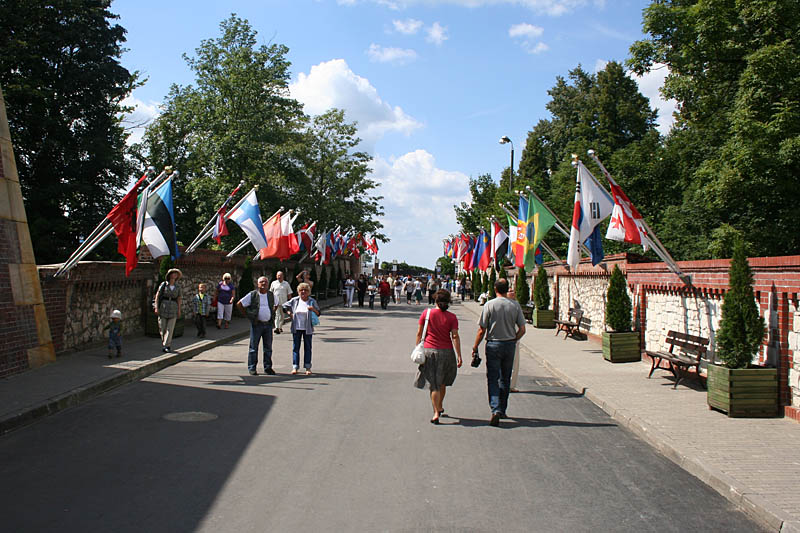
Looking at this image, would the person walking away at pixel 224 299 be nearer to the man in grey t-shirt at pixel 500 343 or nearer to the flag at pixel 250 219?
the flag at pixel 250 219

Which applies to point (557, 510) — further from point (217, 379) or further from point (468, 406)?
point (217, 379)

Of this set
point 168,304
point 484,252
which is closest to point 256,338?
point 168,304

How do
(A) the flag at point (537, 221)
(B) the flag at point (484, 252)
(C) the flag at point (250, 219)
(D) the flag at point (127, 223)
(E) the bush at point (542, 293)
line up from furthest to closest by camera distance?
(B) the flag at point (484, 252), (E) the bush at point (542, 293), (C) the flag at point (250, 219), (A) the flag at point (537, 221), (D) the flag at point (127, 223)

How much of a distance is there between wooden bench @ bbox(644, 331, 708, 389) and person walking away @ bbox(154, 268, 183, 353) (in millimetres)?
9569

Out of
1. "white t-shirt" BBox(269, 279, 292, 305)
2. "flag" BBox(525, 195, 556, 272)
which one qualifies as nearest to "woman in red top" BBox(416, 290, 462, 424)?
"flag" BBox(525, 195, 556, 272)

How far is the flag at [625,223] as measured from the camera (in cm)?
1279

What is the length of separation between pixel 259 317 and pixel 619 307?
26.8 feet

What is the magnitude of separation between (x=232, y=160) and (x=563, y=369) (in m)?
23.7

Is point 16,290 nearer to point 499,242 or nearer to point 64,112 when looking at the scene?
point 499,242

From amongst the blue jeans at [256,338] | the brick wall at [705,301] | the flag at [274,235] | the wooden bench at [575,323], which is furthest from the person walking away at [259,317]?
the flag at [274,235]

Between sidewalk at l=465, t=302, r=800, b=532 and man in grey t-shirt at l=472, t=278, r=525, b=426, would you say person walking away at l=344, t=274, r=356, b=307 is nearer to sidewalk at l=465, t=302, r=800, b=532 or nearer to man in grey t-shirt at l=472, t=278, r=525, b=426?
sidewalk at l=465, t=302, r=800, b=532

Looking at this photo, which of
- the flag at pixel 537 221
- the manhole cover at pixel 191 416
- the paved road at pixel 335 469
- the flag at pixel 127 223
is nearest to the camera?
the paved road at pixel 335 469

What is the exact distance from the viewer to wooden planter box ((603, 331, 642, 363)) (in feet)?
48.2

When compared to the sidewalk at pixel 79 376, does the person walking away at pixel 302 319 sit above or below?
above
